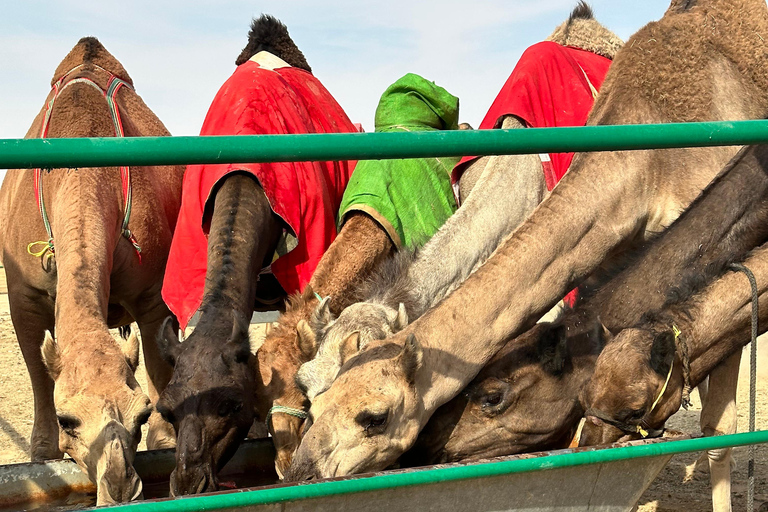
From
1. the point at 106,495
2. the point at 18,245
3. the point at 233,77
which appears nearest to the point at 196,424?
the point at 106,495

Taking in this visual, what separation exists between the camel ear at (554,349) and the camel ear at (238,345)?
46.3 inches

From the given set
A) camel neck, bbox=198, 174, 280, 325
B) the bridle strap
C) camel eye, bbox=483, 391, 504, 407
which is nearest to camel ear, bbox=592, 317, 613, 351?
camel eye, bbox=483, 391, 504, 407

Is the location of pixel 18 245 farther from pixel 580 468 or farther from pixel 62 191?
pixel 580 468

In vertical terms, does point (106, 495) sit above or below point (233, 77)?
below

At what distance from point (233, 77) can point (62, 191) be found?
1362 millimetres

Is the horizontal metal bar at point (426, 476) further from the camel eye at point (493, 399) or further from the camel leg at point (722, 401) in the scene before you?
the camel leg at point (722, 401)

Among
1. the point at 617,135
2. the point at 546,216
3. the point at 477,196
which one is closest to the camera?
the point at 617,135

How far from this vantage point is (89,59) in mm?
6043

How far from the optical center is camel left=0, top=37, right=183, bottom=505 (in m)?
3.56

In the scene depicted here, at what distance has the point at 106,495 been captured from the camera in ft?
10.5

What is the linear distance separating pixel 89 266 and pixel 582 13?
3.75 m

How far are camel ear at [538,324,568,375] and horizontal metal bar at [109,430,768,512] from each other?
3.73 ft

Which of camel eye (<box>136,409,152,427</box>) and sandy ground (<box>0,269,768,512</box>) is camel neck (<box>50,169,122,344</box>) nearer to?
camel eye (<box>136,409,152,427</box>)

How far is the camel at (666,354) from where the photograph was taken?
312cm
